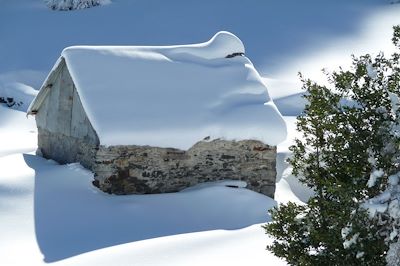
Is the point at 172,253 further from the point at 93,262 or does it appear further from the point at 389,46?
the point at 389,46

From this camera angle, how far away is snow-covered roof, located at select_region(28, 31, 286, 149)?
43.6 ft

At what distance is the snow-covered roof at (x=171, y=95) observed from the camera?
13297mm

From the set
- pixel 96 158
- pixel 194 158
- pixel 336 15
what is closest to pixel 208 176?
pixel 194 158

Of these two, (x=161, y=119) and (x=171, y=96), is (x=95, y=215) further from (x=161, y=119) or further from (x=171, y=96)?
(x=171, y=96)

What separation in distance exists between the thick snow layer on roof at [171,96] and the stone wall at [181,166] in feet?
0.60

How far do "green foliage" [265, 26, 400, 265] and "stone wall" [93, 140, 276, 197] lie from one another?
6.24 metres

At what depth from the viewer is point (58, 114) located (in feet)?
49.4

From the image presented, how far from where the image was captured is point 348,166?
6523mm

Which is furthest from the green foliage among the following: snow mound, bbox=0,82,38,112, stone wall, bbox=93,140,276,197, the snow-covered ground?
snow mound, bbox=0,82,38,112

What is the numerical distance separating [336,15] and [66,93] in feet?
Answer: 87.0

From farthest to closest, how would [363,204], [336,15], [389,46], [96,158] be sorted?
[336,15], [389,46], [96,158], [363,204]

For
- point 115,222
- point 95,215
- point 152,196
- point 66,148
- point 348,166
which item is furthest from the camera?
point 66,148

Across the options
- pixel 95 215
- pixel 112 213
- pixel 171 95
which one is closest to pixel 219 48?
pixel 171 95

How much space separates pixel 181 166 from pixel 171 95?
4.98ft
